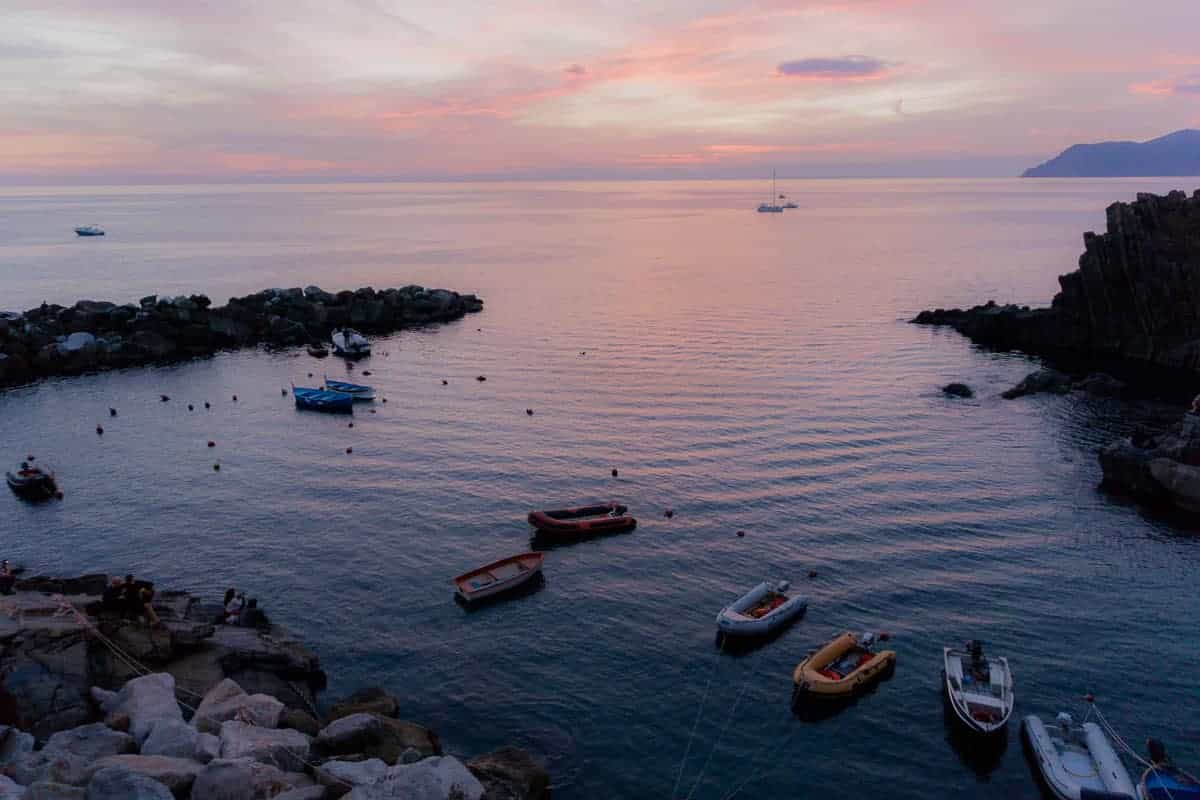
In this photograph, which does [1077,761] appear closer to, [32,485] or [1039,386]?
[1039,386]

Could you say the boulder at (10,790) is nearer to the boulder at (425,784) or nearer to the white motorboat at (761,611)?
the boulder at (425,784)

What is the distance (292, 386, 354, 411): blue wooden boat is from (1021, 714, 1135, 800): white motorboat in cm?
6377

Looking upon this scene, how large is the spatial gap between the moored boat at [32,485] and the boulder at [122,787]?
43.6 m

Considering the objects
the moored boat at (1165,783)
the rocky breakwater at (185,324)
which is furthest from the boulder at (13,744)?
the rocky breakwater at (185,324)

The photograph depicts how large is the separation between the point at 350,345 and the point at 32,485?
5050 centimetres

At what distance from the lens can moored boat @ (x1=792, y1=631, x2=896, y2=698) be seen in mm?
35312

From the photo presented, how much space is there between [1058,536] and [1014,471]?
1123 centimetres

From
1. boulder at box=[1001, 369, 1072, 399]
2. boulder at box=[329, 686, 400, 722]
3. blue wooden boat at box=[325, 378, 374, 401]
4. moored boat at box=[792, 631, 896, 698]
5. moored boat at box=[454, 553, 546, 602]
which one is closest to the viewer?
boulder at box=[329, 686, 400, 722]

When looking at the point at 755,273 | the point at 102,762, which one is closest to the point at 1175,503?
the point at 102,762

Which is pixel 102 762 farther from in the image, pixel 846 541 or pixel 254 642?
pixel 846 541

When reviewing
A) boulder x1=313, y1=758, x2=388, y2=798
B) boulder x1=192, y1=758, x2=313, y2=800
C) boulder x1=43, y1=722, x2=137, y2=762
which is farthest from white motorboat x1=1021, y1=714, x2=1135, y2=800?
boulder x1=43, y1=722, x2=137, y2=762

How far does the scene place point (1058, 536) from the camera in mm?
50344

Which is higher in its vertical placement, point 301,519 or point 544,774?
point 301,519

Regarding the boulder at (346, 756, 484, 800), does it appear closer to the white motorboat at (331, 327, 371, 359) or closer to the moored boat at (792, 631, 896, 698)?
the moored boat at (792, 631, 896, 698)
